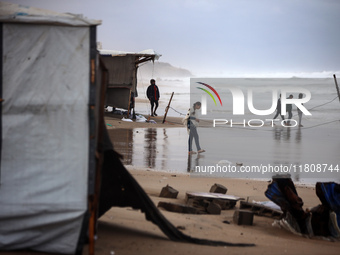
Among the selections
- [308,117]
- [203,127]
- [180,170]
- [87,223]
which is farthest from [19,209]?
[308,117]

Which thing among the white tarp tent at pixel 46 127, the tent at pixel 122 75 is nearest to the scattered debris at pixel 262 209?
the white tarp tent at pixel 46 127

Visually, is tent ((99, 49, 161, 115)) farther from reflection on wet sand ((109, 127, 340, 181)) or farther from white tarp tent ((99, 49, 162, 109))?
reflection on wet sand ((109, 127, 340, 181))

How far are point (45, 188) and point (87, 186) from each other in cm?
36

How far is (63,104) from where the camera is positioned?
4855mm

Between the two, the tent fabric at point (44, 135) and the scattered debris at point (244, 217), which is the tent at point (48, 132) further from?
the scattered debris at point (244, 217)

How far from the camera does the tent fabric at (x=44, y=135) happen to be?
4.83 metres

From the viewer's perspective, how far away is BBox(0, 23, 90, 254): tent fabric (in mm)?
4832

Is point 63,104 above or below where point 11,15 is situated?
below

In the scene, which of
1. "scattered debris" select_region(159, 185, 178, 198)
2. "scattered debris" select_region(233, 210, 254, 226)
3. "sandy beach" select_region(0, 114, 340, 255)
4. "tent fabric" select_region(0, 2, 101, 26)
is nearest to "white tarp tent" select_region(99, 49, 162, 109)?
"sandy beach" select_region(0, 114, 340, 255)

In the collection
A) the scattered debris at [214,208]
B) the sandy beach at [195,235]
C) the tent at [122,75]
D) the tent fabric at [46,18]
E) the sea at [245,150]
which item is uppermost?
the tent at [122,75]

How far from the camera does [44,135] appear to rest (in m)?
4.85

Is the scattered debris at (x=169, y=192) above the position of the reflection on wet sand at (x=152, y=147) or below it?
below

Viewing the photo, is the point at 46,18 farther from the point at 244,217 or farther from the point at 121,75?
the point at 121,75

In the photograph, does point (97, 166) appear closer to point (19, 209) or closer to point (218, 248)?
point (19, 209)
